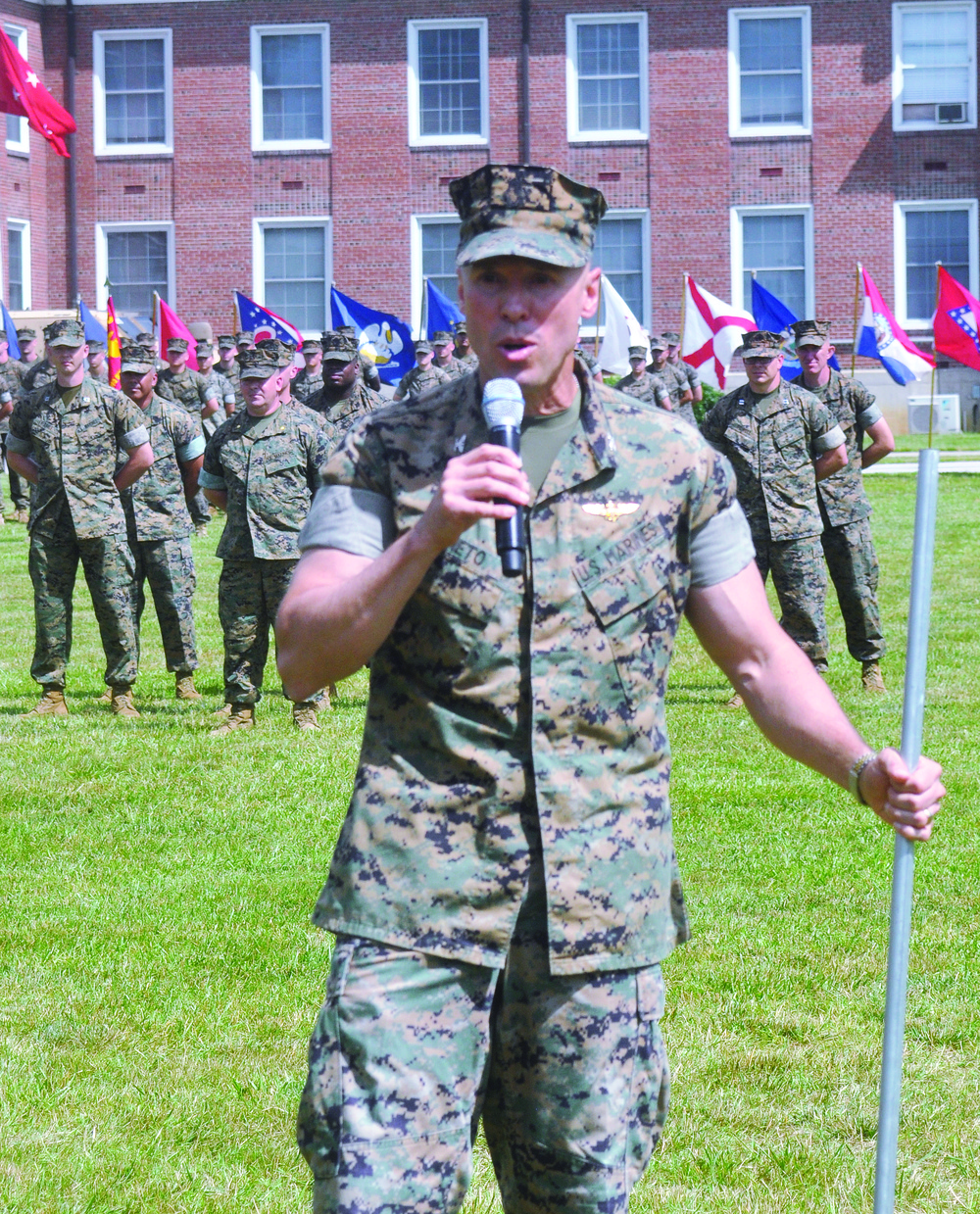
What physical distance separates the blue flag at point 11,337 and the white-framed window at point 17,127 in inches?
343

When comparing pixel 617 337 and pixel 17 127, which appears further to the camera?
pixel 17 127

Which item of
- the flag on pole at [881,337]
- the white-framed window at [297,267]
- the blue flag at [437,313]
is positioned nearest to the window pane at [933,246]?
the flag on pole at [881,337]

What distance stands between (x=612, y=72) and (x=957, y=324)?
610 inches

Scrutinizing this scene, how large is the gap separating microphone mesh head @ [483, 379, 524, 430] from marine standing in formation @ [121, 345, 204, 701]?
10318 millimetres

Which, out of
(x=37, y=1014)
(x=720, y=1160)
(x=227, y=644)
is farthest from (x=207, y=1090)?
(x=227, y=644)

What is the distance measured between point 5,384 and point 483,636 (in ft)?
83.5

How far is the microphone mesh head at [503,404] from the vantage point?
288cm

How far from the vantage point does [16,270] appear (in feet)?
123

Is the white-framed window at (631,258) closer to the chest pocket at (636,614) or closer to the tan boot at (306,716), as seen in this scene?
the tan boot at (306,716)

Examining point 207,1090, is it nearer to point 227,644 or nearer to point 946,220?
point 227,644

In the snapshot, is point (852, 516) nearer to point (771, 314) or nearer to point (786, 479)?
point (786, 479)

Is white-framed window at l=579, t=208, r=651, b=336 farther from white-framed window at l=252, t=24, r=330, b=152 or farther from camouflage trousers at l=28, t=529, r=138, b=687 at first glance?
camouflage trousers at l=28, t=529, r=138, b=687

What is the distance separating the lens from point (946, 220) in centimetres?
3706

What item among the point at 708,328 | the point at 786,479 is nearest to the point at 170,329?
the point at 708,328
